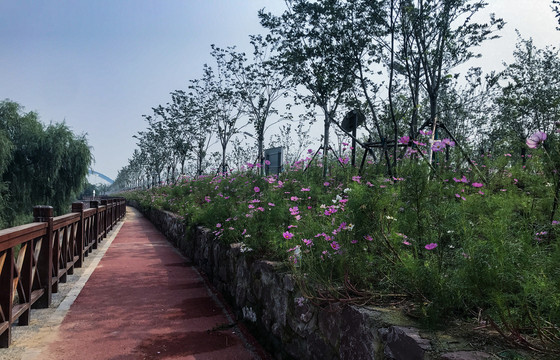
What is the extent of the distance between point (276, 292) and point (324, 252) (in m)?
0.84

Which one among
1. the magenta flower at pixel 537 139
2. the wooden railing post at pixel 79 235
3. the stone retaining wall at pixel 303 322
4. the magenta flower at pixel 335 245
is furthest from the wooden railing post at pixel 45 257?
the magenta flower at pixel 537 139

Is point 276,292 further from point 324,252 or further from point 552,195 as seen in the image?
point 552,195

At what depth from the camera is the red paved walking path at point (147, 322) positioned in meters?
3.58

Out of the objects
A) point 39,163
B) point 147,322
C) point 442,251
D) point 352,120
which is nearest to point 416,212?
point 442,251

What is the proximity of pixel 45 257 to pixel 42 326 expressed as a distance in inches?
33.6

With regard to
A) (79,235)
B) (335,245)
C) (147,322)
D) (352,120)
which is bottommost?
(147,322)

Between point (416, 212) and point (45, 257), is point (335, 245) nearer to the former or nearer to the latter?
point (416, 212)

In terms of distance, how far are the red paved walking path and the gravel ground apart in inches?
3.4

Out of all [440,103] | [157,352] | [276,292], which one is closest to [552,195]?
[276,292]

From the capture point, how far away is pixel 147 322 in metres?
4.33

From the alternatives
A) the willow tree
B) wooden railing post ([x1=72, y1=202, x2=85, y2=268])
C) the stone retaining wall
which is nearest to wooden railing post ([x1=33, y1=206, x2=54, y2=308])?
the stone retaining wall

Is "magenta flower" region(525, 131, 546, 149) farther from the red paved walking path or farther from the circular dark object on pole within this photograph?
the circular dark object on pole

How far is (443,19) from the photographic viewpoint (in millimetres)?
8141

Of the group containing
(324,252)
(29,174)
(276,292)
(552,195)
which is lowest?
(276,292)
